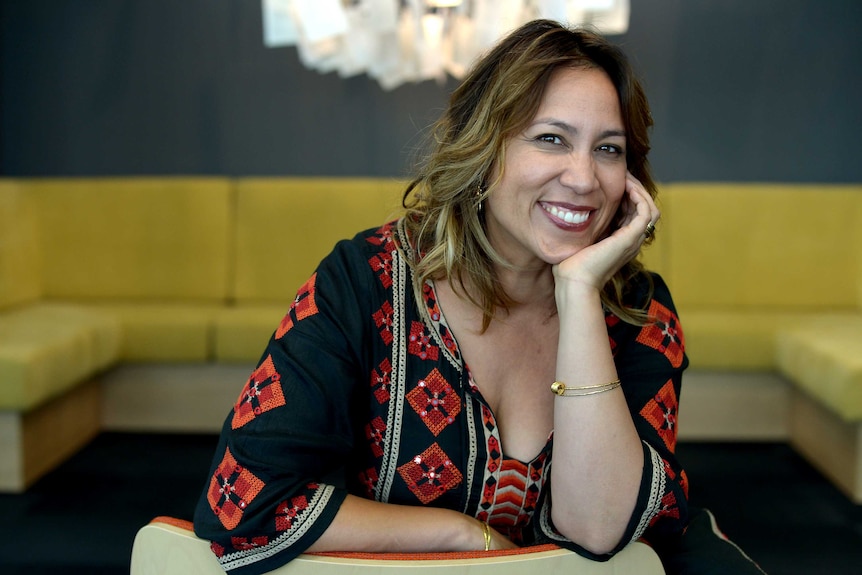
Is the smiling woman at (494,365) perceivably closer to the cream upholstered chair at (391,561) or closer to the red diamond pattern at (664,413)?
the red diamond pattern at (664,413)

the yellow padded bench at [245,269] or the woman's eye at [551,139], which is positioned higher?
the woman's eye at [551,139]

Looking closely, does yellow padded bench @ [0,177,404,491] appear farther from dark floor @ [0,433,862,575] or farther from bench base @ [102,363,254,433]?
dark floor @ [0,433,862,575]

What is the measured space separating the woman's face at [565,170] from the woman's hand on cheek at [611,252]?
0.10ft

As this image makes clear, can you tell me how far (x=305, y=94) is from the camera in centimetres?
453

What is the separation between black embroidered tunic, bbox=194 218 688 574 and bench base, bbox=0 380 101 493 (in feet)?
6.92

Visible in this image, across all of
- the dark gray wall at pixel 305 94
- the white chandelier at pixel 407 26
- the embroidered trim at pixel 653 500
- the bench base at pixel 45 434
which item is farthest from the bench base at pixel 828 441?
the bench base at pixel 45 434

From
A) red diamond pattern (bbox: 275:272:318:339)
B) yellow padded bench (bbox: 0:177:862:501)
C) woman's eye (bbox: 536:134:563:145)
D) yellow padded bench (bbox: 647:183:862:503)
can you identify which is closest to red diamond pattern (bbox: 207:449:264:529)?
red diamond pattern (bbox: 275:272:318:339)

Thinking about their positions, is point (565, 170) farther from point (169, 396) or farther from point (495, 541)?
point (169, 396)

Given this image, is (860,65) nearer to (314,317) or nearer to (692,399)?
(692,399)

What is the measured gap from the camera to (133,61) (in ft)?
14.8

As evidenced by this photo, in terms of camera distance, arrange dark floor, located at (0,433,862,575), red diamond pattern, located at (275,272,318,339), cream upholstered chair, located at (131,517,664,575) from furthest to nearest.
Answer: dark floor, located at (0,433,862,575) < red diamond pattern, located at (275,272,318,339) < cream upholstered chair, located at (131,517,664,575)

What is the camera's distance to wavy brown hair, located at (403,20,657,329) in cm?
137

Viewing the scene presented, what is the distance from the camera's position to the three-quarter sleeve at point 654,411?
4.09ft

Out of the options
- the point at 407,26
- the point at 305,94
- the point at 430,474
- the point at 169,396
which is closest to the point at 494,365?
the point at 430,474
